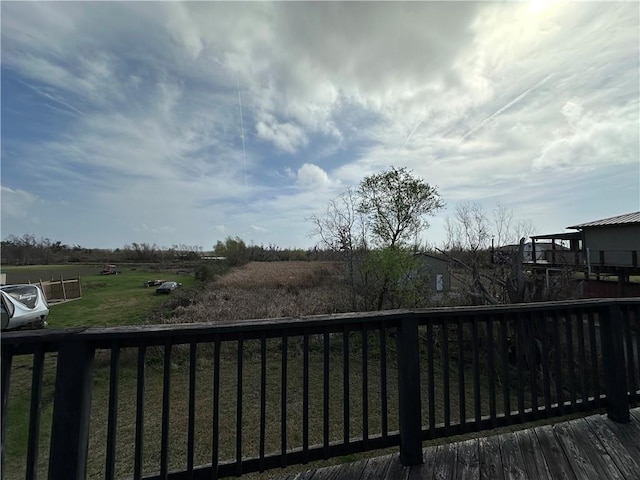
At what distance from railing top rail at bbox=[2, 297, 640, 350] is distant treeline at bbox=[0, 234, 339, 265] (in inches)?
682

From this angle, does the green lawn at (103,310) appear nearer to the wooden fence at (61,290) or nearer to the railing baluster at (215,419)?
the wooden fence at (61,290)

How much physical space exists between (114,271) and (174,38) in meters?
33.3

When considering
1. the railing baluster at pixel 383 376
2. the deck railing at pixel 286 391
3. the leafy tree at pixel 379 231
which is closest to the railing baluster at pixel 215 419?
the deck railing at pixel 286 391

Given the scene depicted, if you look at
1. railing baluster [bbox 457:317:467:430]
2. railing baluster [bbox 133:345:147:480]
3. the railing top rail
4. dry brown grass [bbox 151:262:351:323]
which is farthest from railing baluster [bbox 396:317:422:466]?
dry brown grass [bbox 151:262:351:323]

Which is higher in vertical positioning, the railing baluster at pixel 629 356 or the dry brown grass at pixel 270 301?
the railing baluster at pixel 629 356

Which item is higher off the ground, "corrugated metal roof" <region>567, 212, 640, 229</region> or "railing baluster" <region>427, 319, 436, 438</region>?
"corrugated metal roof" <region>567, 212, 640, 229</region>

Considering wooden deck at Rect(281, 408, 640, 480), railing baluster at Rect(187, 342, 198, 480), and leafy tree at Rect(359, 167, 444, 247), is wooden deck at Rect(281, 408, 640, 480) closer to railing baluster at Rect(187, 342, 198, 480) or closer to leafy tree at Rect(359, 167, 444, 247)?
railing baluster at Rect(187, 342, 198, 480)

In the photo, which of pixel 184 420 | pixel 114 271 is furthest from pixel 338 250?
pixel 114 271

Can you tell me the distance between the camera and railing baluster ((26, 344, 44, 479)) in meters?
1.18

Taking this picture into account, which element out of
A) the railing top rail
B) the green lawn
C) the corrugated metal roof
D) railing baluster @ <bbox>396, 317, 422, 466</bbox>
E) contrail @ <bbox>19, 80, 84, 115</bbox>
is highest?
contrail @ <bbox>19, 80, 84, 115</bbox>

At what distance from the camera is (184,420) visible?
3.53 m

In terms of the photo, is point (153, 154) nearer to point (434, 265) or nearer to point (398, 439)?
point (398, 439)

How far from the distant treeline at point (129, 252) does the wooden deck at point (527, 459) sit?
56.7 ft

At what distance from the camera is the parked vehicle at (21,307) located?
25.4 ft
